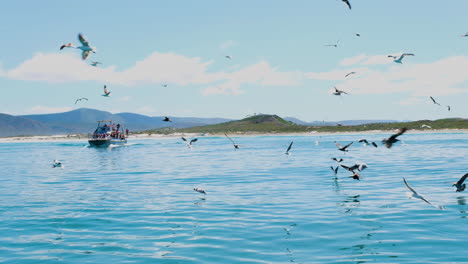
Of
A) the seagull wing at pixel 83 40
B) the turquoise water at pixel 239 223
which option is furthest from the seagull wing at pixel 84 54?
the turquoise water at pixel 239 223

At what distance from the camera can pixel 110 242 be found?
1517cm

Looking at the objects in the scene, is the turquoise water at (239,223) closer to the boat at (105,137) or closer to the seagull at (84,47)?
the seagull at (84,47)

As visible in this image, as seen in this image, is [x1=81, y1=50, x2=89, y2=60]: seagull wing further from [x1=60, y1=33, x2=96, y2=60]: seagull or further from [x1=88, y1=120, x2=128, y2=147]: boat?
[x1=88, y1=120, x2=128, y2=147]: boat

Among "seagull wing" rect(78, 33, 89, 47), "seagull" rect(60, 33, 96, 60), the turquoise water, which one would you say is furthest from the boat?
"seagull wing" rect(78, 33, 89, 47)

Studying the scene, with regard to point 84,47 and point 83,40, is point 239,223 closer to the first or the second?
point 84,47

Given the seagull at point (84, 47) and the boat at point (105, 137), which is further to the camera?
the boat at point (105, 137)

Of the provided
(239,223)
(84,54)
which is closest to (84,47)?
(84,54)

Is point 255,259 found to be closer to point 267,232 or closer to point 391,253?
point 267,232

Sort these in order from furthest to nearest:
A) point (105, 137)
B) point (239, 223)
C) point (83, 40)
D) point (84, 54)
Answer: point (105, 137), point (84, 54), point (83, 40), point (239, 223)

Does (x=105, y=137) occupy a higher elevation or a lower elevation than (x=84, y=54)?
lower

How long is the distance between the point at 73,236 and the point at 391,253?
10.7m

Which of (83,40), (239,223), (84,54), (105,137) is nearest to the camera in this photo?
(239,223)

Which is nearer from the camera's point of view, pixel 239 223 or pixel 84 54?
pixel 239 223

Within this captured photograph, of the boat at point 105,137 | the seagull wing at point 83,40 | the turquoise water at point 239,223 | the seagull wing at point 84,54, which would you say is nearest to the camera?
the turquoise water at point 239,223
